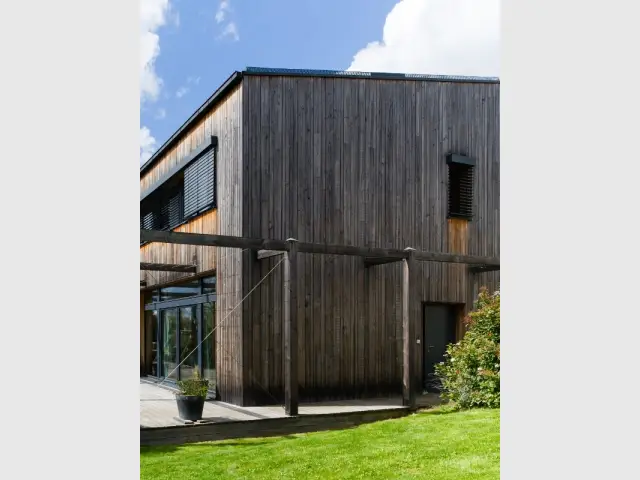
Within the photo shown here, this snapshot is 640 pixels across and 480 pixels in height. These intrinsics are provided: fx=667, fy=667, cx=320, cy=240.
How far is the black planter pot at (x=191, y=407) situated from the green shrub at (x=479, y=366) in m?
3.09

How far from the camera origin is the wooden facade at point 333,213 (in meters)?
8.79

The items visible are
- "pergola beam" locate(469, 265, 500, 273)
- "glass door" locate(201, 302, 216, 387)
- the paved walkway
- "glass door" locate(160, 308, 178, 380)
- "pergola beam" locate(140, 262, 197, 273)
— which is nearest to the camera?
the paved walkway

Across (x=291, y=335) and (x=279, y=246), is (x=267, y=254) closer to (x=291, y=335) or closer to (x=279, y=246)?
(x=279, y=246)

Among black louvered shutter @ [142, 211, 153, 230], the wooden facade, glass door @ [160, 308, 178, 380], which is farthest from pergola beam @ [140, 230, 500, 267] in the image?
black louvered shutter @ [142, 211, 153, 230]

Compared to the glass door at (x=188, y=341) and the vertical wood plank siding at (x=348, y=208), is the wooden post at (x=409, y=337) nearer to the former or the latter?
the vertical wood plank siding at (x=348, y=208)

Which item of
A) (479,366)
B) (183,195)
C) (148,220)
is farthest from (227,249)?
(148,220)

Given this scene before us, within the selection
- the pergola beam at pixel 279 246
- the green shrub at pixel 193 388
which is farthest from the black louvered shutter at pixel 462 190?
the green shrub at pixel 193 388

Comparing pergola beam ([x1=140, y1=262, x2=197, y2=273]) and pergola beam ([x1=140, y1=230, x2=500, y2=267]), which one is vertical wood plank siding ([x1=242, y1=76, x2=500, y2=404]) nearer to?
pergola beam ([x1=140, y1=230, x2=500, y2=267])

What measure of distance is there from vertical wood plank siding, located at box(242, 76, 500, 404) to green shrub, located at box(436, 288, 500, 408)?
152cm

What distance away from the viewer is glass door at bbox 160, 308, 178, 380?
11.1 m

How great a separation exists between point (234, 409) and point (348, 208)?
3246mm

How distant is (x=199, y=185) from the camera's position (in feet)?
33.9
